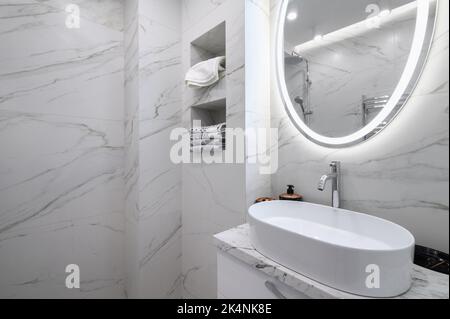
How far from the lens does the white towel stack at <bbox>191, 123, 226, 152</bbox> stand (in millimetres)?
1137

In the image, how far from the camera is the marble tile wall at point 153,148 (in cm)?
129

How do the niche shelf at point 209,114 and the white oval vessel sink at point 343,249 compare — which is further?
the niche shelf at point 209,114

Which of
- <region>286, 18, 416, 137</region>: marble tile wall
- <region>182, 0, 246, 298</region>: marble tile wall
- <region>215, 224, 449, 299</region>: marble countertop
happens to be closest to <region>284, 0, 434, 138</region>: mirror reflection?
<region>286, 18, 416, 137</region>: marble tile wall

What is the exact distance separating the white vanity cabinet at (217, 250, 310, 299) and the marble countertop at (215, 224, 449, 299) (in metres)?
0.03

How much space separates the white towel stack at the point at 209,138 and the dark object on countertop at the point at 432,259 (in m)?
0.86

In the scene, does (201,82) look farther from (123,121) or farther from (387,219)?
(387,219)

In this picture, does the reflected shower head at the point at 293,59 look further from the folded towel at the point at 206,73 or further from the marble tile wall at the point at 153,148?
the marble tile wall at the point at 153,148

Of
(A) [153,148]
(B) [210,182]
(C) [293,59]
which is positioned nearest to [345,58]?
(C) [293,59]

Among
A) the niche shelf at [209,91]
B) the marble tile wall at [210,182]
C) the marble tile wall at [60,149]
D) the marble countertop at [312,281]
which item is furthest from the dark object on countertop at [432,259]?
the marble tile wall at [60,149]

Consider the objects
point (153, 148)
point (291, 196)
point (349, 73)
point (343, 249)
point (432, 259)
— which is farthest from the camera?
point (153, 148)

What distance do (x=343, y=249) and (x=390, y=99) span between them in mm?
588

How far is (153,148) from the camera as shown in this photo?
1.34 meters

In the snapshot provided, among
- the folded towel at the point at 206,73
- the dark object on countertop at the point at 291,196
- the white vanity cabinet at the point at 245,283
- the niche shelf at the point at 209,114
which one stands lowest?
the white vanity cabinet at the point at 245,283

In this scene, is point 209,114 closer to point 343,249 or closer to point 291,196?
point 291,196
